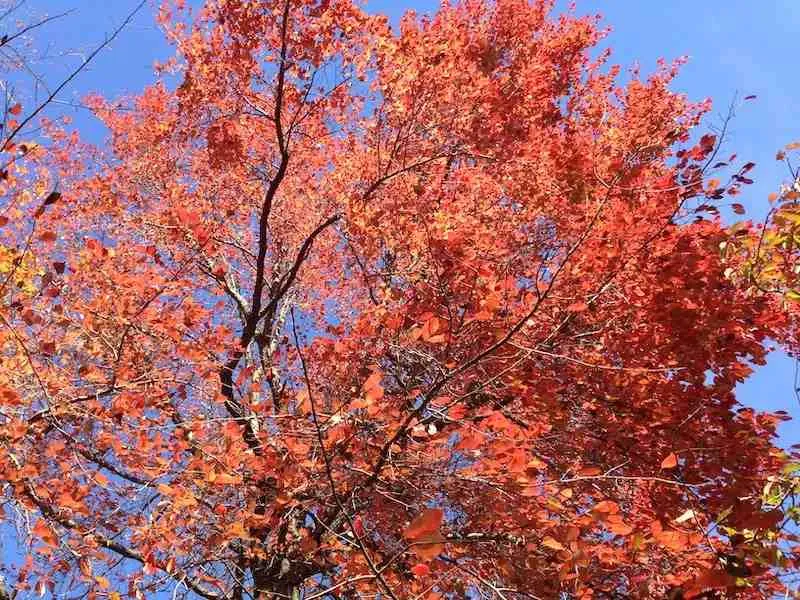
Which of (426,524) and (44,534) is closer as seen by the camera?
(426,524)

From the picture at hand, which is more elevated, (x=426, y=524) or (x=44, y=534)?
(x=44, y=534)

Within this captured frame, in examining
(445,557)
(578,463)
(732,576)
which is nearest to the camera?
(732,576)

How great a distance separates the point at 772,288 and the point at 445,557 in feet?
14.5

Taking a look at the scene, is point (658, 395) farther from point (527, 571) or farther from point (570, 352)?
point (527, 571)

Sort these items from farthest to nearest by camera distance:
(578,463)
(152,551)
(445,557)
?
(578,463) → (445,557) → (152,551)

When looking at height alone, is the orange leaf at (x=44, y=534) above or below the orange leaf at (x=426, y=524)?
above

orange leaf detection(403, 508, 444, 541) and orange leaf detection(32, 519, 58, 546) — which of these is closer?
orange leaf detection(403, 508, 444, 541)

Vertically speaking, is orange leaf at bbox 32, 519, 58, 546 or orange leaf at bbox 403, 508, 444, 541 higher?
orange leaf at bbox 32, 519, 58, 546

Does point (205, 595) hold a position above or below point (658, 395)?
below

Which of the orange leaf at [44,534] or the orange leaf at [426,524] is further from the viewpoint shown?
the orange leaf at [44,534]

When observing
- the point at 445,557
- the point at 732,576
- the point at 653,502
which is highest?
the point at 653,502

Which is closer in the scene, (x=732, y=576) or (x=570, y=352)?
(x=732, y=576)

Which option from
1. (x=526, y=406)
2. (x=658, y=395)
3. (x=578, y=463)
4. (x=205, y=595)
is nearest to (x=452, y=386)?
(x=526, y=406)

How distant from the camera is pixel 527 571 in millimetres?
5684
